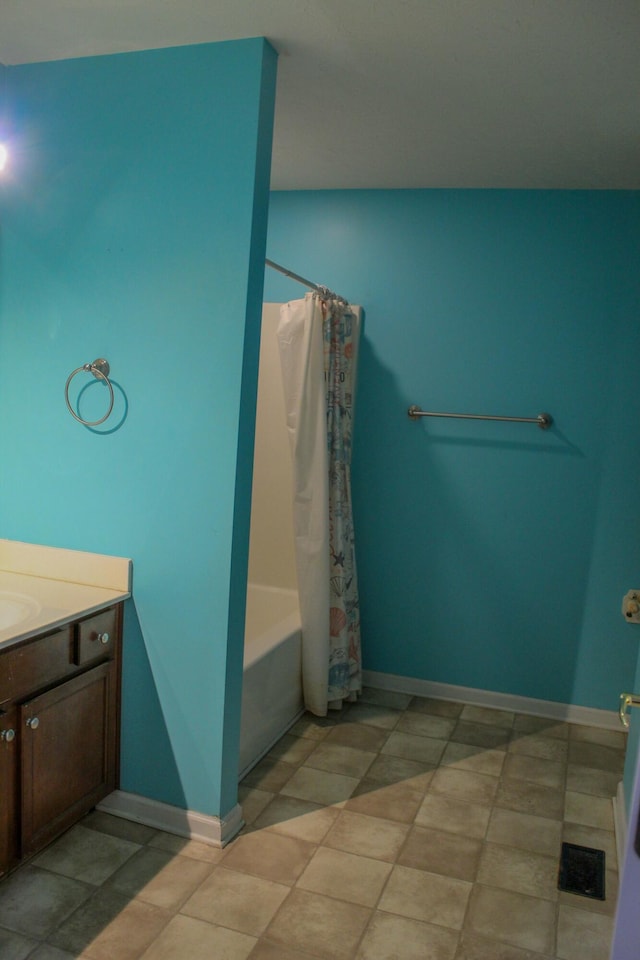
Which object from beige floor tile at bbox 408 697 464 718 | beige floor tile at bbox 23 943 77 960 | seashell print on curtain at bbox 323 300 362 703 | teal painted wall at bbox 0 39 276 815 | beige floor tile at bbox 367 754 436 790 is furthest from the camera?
beige floor tile at bbox 408 697 464 718

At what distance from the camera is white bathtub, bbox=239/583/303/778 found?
2688mm

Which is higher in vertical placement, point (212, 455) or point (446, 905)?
point (212, 455)

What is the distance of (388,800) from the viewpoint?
101 inches

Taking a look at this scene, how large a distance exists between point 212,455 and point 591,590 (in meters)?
1.87

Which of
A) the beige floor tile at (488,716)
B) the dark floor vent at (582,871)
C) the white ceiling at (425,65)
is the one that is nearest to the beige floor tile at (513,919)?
the dark floor vent at (582,871)

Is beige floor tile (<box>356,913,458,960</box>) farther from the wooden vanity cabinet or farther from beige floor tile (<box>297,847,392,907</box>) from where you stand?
the wooden vanity cabinet

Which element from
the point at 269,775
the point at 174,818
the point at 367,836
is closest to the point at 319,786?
the point at 269,775

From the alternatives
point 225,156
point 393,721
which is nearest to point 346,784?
point 393,721

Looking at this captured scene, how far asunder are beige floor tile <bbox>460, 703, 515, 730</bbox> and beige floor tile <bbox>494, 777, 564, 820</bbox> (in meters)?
0.48

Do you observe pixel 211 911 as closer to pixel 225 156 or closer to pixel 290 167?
pixel 225 156

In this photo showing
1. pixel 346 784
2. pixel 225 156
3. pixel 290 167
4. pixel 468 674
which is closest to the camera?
pixel 225 156

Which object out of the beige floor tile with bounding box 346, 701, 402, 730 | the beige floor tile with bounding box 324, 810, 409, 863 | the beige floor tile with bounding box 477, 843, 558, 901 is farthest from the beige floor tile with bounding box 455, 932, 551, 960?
the beige floor tile with bounding box 346, 701, 402, 730

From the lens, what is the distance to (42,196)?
2301 millimetres

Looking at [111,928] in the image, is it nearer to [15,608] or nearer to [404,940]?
[404,940]
